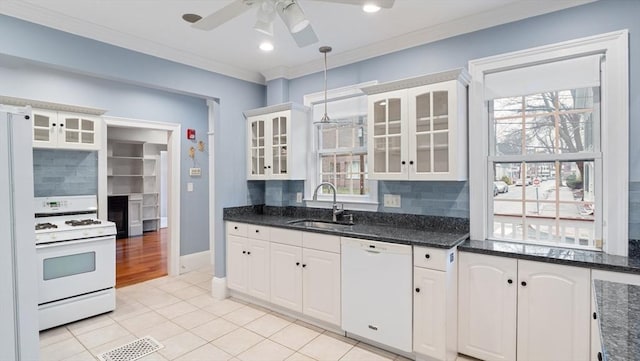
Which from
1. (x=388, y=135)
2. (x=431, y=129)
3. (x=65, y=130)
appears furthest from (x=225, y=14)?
(x=65, y=130)

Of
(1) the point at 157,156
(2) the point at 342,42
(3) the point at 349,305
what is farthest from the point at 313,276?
(1) the point at 157,156

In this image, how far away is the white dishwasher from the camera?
241 centimetres

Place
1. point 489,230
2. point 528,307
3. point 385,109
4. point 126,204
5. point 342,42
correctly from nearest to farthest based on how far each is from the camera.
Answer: point 528,307, point 489,230, point 385,109, point 342,42, point 126,204

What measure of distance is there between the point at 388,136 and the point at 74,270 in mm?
3154

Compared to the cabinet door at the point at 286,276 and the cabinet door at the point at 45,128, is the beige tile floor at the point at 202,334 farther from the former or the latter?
the cabinet door at the point at 45,128

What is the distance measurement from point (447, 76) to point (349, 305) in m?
1.98

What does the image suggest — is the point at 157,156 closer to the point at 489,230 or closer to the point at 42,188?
the point at 42,188

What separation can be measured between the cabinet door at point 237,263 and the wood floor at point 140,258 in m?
1.54

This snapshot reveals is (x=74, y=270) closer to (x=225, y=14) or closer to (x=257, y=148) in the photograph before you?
(x=257, y=148)

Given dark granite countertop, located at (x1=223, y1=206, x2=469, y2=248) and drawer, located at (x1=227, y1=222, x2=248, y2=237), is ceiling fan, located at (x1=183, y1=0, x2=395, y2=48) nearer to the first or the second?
dark granite countertop, located at (x1=223, y1=206, x2=469, y2=248)

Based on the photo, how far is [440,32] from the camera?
9.18 ft

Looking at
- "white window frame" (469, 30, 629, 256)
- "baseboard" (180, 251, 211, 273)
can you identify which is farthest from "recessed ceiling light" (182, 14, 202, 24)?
"baseboard" (180, 251, 211, 273)

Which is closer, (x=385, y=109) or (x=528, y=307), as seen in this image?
(x=528, y=307)

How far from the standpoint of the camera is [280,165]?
366 cm
